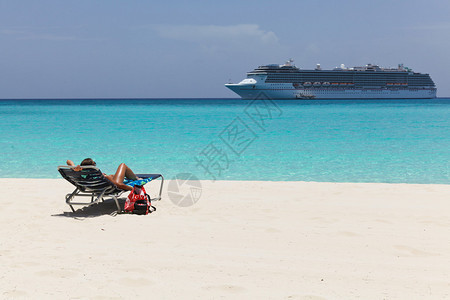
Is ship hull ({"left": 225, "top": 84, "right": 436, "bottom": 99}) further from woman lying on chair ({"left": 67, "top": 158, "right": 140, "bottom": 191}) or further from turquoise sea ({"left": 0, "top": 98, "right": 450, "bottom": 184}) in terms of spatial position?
woman lying on chair ({"left": 67, "top": 158, "right": 140, "bottom": 191})

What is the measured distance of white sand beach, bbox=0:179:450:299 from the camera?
3094 millimetres

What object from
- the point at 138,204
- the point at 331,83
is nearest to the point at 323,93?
Result: the point at 331,83

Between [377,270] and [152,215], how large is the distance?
286 cm

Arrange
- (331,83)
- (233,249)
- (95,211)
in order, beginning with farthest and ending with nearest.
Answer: (331,83) → (95,211) → (233,249)

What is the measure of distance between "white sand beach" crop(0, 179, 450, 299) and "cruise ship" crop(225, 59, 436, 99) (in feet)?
258

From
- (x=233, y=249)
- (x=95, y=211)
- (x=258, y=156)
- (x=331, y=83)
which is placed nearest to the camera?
(x=233, y=249)

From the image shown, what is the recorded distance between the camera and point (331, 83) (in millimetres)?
86500

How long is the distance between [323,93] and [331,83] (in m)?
2.52

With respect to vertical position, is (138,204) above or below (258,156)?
above

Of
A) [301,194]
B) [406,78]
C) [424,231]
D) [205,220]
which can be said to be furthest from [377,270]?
[406,78]

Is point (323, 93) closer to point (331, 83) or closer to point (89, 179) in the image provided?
point (331, 83)

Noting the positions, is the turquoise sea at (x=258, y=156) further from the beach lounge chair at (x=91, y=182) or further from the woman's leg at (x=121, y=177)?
the beach lounge chair at (x=91, y=182)

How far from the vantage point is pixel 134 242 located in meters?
4.21

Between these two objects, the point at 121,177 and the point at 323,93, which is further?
the point at 323,93
